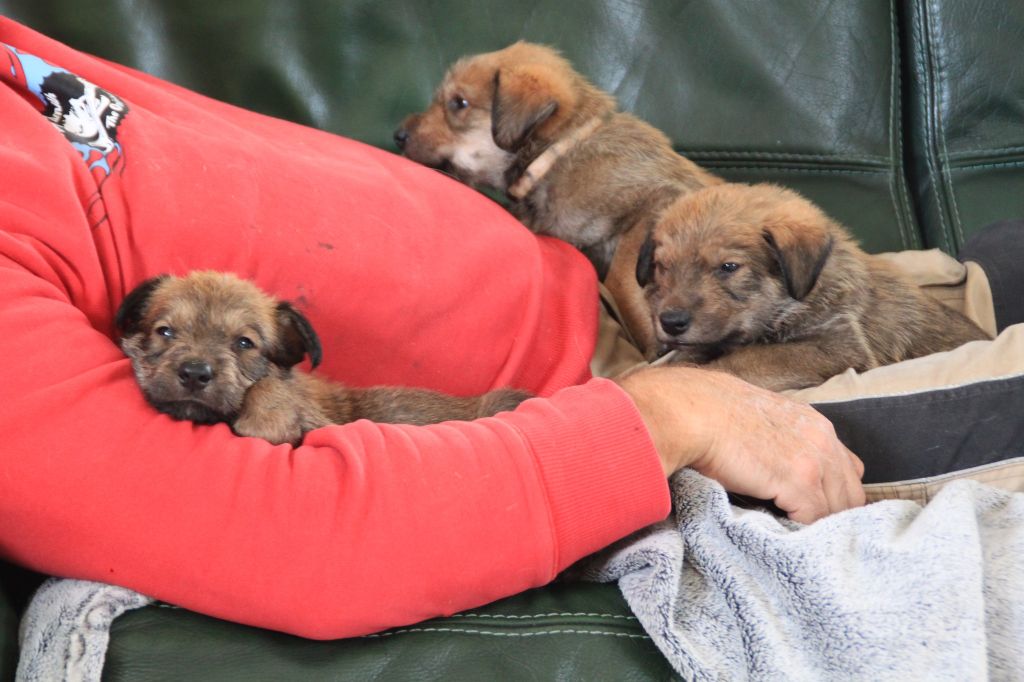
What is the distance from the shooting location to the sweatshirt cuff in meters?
1.17

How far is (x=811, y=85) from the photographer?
8.00ft

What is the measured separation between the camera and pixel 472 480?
3.74 feet

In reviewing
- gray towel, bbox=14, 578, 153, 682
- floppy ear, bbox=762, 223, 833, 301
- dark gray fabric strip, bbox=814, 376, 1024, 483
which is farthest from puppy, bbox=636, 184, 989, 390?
gray towel, bbox=14, 578, 153, 682

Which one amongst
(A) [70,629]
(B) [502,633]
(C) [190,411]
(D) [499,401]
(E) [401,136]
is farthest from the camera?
(E) [401,136]

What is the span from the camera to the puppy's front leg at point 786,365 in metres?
1.89

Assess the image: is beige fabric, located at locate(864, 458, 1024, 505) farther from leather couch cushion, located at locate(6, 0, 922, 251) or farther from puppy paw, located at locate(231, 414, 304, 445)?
leather couch cushion, located at locate(6, 0, 922, 251)

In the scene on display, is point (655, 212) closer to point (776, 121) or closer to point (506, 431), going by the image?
point (776, 121)

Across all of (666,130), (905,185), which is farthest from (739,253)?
(905,185)

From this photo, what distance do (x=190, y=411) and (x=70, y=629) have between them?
0.39m

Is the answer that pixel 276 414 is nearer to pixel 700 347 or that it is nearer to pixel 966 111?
pixel 700 347

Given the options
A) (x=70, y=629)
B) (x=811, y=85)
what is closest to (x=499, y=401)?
(x=70, y=629)

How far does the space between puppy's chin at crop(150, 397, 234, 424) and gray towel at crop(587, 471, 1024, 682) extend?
60 cm

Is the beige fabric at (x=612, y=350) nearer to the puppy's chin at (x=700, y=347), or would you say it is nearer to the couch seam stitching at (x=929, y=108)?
the puppy's chin at (x=700, y=347)

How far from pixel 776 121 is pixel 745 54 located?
0.19 metres
